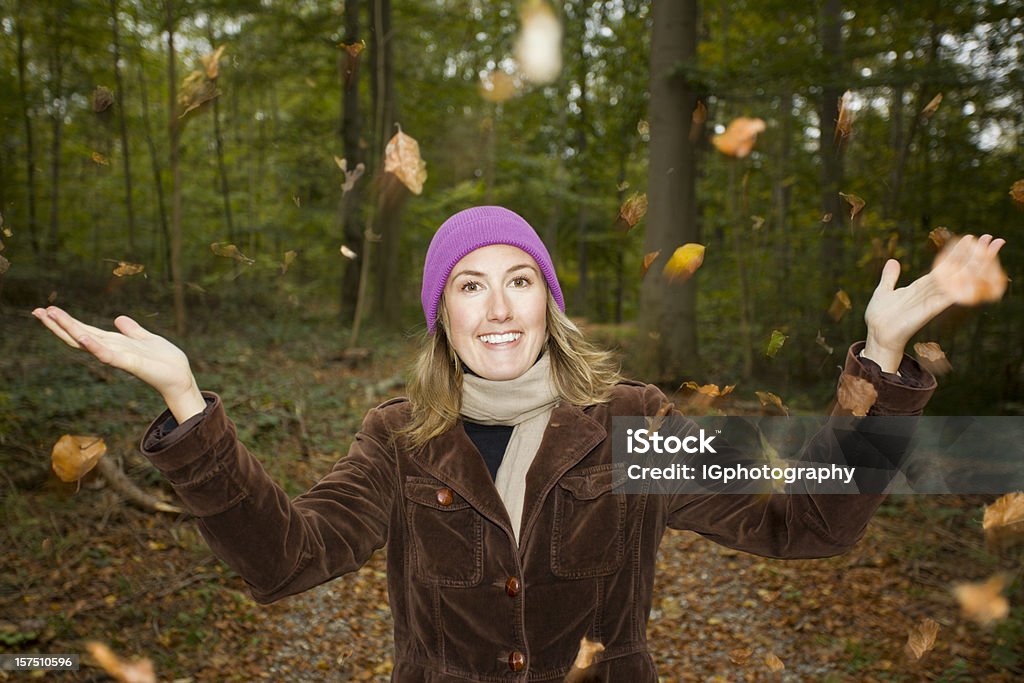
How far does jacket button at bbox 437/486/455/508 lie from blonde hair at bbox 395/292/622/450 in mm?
170

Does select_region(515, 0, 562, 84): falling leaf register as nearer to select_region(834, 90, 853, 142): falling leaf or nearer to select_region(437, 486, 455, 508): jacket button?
select_region(834, 90, 853, 142): falling leaf

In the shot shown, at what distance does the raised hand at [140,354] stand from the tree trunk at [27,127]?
11.9 metres

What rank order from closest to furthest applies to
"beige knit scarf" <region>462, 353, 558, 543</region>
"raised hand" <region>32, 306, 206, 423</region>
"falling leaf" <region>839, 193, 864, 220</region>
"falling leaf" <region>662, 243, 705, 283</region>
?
1. "raised hand" <region>32, 306, 206, 423</region>
2. "beige knit scarf" <region>462, 353, 558, 543</region>
3. "falling leaf" <region>839, 193, 864, 220</region>
4. "falling leaf" <region>662, 243, 705, 283</region>

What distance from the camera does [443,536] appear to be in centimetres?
200

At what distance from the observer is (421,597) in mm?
1991

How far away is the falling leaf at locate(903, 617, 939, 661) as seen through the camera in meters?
4.71

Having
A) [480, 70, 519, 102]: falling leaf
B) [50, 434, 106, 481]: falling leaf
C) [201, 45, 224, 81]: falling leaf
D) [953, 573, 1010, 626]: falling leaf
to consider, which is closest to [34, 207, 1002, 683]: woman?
[50, 434, 106, 481]: falling leaf

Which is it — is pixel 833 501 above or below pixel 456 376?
below

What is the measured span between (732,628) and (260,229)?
14.7m

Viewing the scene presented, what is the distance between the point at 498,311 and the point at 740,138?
1242 centimetres

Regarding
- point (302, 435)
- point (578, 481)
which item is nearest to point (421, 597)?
point (578, 481)

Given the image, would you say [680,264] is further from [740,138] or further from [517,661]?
[517,661]

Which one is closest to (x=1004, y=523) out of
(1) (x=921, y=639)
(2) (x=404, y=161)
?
(1) (x=921, y=639)

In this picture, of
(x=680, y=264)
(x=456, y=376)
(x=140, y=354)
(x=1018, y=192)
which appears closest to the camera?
(x=140, y=354)
